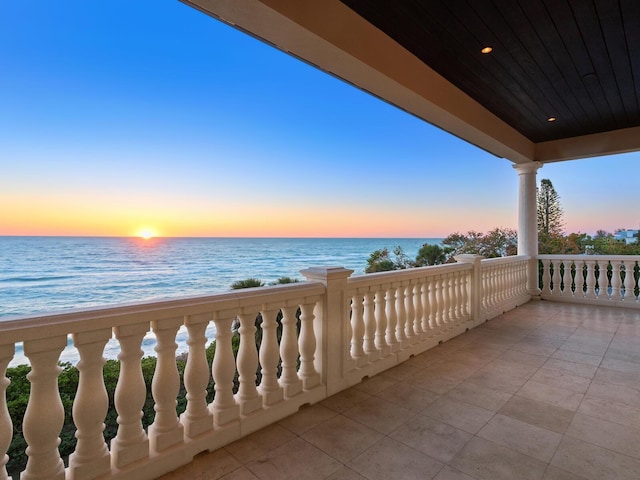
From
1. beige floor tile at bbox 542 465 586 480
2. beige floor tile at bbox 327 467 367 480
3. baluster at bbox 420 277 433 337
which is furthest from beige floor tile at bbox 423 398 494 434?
baluster at bbox 420 277 433 337

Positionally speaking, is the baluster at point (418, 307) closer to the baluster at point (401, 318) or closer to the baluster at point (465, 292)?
the baluster at point (401, 318)

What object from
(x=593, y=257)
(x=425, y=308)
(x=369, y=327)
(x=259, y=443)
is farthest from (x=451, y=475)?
(x=593, y=257)

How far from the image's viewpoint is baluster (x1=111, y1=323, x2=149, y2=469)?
1445 millimetres

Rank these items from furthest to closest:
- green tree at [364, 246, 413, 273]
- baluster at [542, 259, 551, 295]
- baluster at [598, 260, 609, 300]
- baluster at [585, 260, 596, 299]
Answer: green tree at [364, 246, 413, 273] < baluster at [542, 259, 551, 295] < baluster at [585, 260, 596, 299] < baluster at [598, 260, 609, 300]

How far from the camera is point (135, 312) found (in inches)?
56.7

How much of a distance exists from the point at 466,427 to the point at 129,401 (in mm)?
1924

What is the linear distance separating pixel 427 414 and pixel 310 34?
2724 mm

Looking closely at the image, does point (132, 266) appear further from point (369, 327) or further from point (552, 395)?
point (552, 395)

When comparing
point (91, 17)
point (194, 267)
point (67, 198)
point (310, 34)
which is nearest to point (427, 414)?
point (310, 34)

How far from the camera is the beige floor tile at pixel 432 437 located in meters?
1.70

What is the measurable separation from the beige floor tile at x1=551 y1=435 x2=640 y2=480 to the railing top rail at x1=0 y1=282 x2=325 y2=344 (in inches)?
66.9

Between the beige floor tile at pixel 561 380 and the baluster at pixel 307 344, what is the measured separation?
6.32 ft

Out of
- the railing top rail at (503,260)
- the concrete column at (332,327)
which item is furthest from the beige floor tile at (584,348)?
the concrete column at (332,327)

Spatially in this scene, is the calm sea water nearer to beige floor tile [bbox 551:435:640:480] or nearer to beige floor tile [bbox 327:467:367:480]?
beige floor tile [bbox 327:467:367:480]
